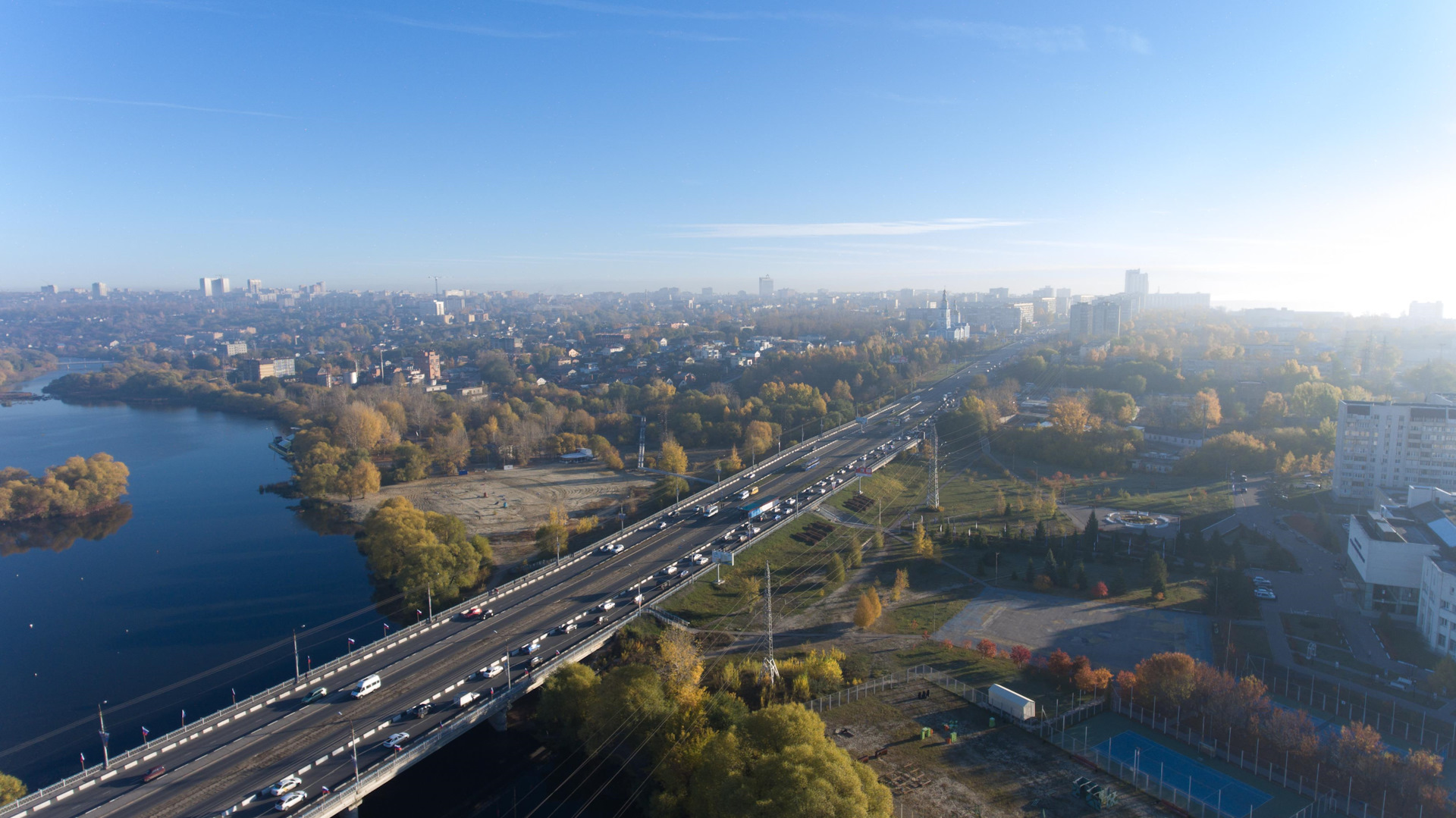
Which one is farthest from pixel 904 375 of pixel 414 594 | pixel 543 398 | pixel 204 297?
pixel 204 297

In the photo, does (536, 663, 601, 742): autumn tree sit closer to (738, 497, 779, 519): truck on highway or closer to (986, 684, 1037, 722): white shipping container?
(986, 684, 1037, 722): white shipping container

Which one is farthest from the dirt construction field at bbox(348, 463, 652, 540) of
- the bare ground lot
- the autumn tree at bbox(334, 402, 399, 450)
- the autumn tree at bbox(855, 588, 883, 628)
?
the autumn tree at bbox(855, 588, 883, 628)

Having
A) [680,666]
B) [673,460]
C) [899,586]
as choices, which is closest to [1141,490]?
[899,586]

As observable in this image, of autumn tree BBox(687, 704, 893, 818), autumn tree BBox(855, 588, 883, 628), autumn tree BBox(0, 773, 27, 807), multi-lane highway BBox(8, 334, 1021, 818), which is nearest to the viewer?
autumn tree BBox(687, 704, 893, 818)

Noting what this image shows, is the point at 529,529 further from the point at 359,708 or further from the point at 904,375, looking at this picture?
the point at 904,375

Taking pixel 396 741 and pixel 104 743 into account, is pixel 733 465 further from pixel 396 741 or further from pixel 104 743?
pixel 104 743

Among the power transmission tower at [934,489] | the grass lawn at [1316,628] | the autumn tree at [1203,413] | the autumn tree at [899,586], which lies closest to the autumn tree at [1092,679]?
the autumn tree at [899,586]

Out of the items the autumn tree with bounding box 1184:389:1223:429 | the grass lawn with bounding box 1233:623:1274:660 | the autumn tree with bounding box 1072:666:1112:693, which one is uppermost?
the autumn tree with bounding box 1184:389:1223:429
